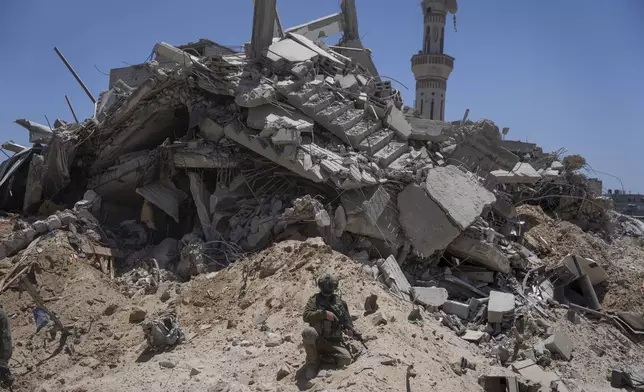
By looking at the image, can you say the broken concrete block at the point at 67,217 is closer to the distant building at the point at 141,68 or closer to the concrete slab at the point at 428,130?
the concrete slab at the point at 428,130

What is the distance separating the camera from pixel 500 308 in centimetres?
834

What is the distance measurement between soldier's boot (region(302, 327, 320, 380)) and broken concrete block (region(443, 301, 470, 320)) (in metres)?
3.07

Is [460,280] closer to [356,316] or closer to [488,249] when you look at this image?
[488,249]

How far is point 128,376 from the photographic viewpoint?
21.2 ft

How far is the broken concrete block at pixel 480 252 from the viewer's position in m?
9.73

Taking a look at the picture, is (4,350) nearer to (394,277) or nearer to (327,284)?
(327,284)

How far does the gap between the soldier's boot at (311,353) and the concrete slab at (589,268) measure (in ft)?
20.8

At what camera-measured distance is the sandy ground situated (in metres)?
6.05

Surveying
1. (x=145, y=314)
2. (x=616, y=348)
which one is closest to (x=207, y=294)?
(x=145, y=314)

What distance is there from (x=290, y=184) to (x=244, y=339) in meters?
3.54

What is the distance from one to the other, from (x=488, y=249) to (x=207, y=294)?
4548mm

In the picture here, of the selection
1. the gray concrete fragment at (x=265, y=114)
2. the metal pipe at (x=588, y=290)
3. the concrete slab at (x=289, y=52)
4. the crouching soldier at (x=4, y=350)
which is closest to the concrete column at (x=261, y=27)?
the concrete slab at (x=289, y=52)

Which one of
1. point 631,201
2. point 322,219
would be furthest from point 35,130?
point 631,201

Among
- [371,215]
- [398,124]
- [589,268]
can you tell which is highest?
[398,124]
